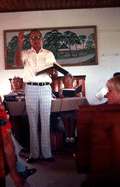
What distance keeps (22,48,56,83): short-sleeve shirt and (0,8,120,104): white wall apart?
289 cm

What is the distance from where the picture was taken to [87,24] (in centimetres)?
506

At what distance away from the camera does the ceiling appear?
4578 millimetres

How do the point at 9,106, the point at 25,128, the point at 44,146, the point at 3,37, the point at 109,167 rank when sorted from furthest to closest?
1. the point at 3,37
2. the point at 25,128
3. the point at 9,106
4. the point at 44,146
5. the point at 109,167

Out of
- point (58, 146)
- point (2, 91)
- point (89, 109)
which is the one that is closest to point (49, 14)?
point (2, 91)

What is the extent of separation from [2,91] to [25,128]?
2.61 metres

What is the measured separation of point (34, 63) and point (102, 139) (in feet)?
4.97

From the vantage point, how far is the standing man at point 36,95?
2.17 m

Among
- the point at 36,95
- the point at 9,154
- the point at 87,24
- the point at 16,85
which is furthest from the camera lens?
the point at 87,24

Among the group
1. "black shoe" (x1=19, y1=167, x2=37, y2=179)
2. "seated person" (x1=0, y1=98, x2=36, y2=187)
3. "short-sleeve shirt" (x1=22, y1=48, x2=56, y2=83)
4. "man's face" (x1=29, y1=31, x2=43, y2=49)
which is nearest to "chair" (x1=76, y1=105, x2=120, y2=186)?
"seated person" (x1=0, y1=98, x2=36, y2=187)

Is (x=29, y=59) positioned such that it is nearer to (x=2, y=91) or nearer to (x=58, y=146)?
(x=58, y=146)

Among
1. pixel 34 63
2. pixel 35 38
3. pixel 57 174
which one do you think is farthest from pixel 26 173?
pixel 35 38

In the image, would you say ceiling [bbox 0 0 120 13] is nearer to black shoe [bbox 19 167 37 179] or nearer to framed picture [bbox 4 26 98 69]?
framed picture [bbox 4 26 98 69]

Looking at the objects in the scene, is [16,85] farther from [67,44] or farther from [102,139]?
[102,139]

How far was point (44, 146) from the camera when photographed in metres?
2.19
